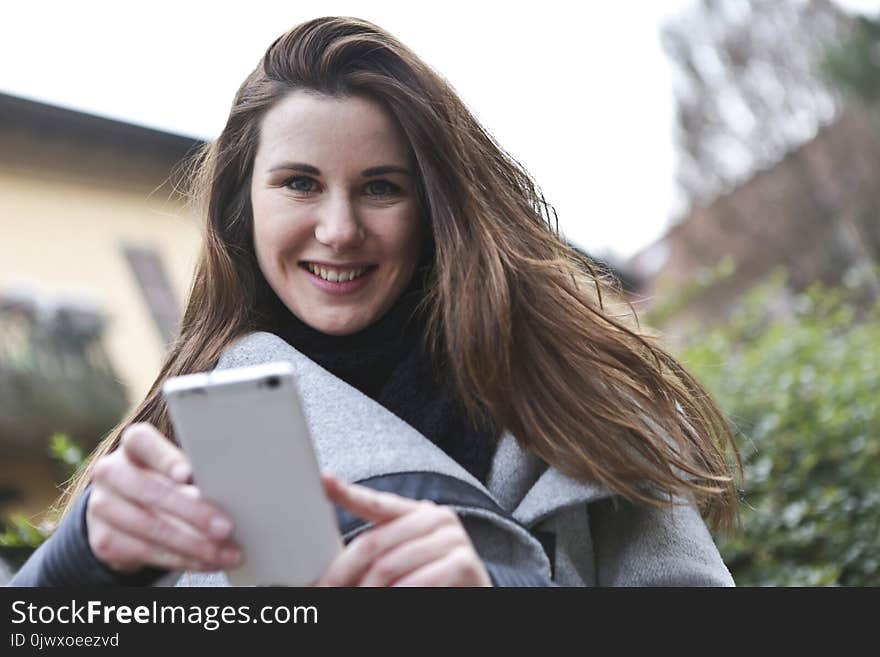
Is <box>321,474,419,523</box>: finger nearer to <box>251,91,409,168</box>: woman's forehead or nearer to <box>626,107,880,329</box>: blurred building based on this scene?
<box>251,91,409,168</box>: woman's forehead

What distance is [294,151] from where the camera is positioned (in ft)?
5.96

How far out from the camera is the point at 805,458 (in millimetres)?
4180

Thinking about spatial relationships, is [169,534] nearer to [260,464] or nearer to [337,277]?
[260,464]

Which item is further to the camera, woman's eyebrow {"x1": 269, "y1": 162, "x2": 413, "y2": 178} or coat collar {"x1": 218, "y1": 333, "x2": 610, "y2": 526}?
woman's eyebrow {"x1": 269, "y1": 162, "x2": 413, "y2": 178}

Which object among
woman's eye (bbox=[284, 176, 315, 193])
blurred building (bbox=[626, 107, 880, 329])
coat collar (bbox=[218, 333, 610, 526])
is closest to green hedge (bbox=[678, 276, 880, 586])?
coat collar (bbox=[218, 333, 610, 526])

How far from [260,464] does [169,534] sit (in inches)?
5.3

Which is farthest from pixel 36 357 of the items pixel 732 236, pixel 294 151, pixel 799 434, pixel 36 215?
pixel 732 236

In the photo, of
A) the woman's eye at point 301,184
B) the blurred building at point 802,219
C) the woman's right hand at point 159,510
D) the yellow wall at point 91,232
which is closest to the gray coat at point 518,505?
the woman's eye at point 301,184

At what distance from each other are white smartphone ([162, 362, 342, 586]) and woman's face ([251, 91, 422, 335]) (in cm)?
75

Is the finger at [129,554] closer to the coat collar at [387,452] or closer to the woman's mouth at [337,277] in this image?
the coat collar at [387,452]

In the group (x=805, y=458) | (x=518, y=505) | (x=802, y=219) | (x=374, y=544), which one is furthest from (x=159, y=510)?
(x=802, y=219)

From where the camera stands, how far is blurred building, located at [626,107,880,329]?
74.5 ft

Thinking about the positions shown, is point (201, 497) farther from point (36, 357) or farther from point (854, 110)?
point (854, 110)

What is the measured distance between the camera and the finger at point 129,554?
3.70ft
